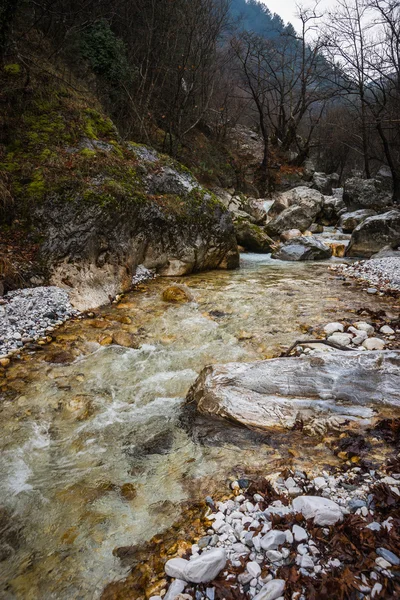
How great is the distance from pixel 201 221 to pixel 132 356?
4.97 metres

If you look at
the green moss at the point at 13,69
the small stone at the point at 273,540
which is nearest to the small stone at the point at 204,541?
the small stone at the point at 273,540

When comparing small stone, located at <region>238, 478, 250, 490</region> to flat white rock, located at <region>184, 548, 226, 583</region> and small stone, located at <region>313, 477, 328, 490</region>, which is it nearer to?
small stone, located at <region>313, 477, 328, 490</region>

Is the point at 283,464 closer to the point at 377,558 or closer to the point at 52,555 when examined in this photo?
the point at 377,558

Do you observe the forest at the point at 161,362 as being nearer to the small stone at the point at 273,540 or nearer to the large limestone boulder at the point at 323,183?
the small stone at the point at 273,540

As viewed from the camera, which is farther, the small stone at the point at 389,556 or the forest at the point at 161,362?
the forest at the point at 161,362

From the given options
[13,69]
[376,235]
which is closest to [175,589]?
[13,69]

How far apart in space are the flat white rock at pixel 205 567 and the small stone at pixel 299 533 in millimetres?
414

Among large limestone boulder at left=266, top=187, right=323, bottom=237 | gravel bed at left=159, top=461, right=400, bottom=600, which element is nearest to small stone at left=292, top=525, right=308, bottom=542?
gravel bed at left=159, top=461, right=400, bottom=600

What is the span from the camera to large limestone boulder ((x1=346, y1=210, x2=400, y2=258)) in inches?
400

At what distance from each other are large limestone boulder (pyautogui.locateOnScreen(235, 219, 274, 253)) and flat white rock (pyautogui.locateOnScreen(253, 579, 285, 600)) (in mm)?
10417

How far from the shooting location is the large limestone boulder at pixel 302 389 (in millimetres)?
2924

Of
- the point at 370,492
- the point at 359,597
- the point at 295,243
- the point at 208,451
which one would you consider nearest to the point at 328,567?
the point at 359,597

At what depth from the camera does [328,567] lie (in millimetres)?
1608

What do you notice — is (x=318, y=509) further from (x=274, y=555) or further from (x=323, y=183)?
(x=323, y=183)
